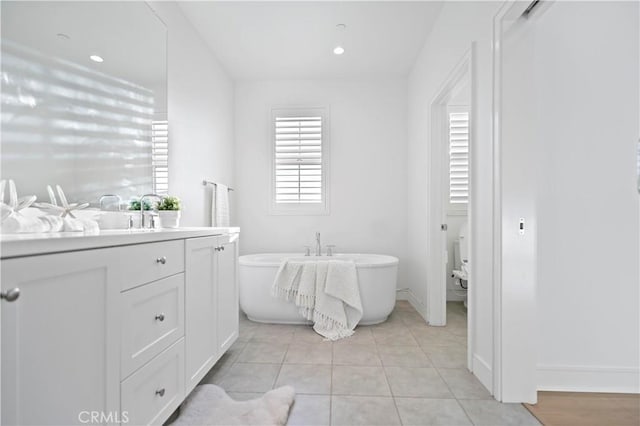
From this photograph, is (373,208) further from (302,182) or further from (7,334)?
(7,334)

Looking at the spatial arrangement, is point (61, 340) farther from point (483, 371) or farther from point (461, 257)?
point (461, 257)

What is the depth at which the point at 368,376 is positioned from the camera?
6.48 ft

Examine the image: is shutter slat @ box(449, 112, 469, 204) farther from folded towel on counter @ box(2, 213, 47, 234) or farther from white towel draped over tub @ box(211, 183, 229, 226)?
folded towel on counter @ box(2, 213, 47, 234)

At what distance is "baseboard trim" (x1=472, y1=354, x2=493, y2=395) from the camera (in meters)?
1.76

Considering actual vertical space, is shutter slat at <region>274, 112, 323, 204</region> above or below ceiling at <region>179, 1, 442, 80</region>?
below

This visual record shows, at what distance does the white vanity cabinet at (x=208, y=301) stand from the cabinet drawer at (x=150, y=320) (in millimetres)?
99

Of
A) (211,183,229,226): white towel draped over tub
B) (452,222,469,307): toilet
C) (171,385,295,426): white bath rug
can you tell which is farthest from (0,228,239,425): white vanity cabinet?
(452,222,469,307): toilet

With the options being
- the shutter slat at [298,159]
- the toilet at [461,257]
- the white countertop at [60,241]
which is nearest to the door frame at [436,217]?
the toilet at [461,257]

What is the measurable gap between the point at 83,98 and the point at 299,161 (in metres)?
2.54

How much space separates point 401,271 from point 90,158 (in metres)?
3.22

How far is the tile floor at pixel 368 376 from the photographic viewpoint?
1576 millimetres

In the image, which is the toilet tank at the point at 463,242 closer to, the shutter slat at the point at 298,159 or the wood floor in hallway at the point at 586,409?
the shutter slat at the point at 298,159

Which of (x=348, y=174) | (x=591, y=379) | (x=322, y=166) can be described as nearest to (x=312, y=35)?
(x=322, y=166)

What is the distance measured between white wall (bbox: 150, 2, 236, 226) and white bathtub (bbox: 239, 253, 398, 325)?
0.69 m
